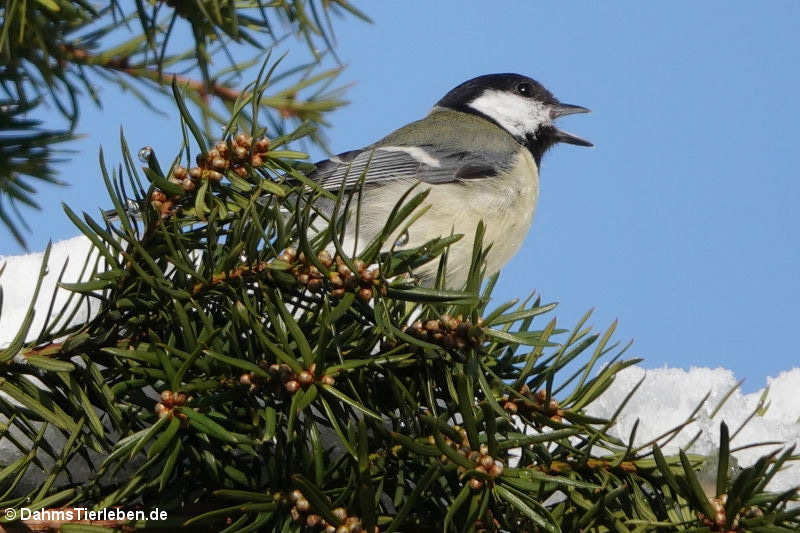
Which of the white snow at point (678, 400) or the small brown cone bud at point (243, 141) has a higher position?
the small brown cone bud at point (243, 141)

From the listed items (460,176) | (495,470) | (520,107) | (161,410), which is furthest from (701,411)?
(520,107)

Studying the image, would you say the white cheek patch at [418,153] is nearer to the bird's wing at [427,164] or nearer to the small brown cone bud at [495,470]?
the bird's wing at [427,164]

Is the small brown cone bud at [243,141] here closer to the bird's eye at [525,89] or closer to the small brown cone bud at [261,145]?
the small brown cone bud at [261,145]

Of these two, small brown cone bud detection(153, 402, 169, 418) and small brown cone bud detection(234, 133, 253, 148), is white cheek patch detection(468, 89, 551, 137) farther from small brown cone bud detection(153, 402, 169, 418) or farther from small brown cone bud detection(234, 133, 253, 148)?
small brown cone bud detection(153, 402, 169, 418)

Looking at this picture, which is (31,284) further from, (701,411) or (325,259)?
(701,411)

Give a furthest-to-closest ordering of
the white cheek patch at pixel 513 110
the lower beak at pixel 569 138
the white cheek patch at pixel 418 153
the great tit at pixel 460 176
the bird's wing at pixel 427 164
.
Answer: the white cheek patch at pixel 513 110, the lower beak at pixel 569 138, the white cheek patch at pixel 418 153, the bird's wing at pixel 427 164, the great tit at pixel 460 176

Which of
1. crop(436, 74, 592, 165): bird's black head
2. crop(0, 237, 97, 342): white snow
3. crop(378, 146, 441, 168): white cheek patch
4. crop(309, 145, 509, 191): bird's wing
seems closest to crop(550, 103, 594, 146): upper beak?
crop(436, 74, 592, 165): bird's black head

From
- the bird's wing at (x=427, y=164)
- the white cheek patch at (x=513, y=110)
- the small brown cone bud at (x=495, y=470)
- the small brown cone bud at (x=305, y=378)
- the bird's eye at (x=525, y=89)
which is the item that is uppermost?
the bird's eye at (x=525, y=89)

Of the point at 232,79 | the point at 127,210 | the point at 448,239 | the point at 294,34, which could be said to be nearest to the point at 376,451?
the point at 448,239

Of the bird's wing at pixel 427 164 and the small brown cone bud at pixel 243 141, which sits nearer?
the small brown cone bud at pixel 243 141

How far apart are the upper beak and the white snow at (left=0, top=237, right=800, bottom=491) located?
1933 millimetres

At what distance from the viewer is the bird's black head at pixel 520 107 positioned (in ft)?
9.69

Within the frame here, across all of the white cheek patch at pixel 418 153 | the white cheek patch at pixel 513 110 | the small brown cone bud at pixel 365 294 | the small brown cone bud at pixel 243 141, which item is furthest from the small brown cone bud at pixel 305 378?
the white cheek patch at pixel 513 110

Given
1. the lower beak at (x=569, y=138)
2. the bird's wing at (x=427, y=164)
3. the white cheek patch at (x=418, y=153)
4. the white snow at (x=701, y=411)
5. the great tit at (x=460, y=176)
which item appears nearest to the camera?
the white snow at (x=701, y=411)
